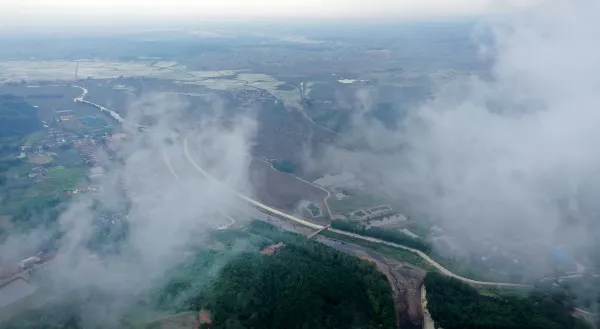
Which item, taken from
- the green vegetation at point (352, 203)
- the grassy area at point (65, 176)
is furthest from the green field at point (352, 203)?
the grassy area at point (65, 176)

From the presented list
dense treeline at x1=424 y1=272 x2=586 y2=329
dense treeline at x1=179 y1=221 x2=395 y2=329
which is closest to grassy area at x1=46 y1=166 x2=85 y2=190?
dense treeline at x1=179 y1=221 x2=395 y2=329

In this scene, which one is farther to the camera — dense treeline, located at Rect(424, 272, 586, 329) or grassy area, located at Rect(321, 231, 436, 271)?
grassy area, located at Rect(321, 231, 436, 271)

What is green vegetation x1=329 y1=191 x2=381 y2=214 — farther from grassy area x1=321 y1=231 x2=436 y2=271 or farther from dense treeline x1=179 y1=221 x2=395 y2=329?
dense treeline x1=179 y1=221 x2=395 y2=329

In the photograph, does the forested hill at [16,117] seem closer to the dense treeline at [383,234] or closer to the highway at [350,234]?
the highway at [350,234]

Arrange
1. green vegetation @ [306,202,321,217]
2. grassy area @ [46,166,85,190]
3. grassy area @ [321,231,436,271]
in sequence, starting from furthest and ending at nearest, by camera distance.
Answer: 1. grassy area @ [46,166,85,190]
2. green vegetation @ [306,202,321,217]
3. grassy area @ [321,231,436,271]

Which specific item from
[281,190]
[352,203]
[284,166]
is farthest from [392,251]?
[284,166]

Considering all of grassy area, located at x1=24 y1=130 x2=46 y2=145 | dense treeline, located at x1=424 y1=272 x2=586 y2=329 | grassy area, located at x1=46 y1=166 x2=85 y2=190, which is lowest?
grassy area, located at x1=46 y1=166 x2=85 y2=190

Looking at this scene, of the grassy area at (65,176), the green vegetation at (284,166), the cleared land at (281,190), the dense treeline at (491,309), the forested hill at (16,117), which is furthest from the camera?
the forested hill at (16,117)

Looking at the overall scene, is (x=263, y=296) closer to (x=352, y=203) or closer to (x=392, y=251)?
(x=392, y=251)
